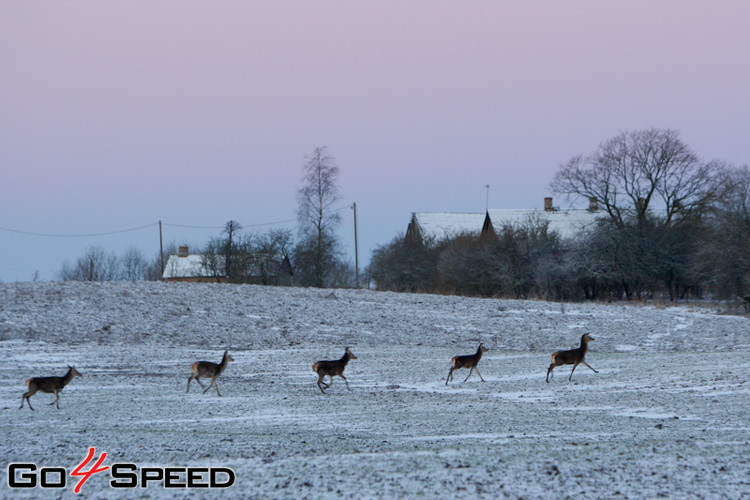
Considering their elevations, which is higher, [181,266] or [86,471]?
[181,266]

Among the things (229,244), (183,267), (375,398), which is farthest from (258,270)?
(375,398)

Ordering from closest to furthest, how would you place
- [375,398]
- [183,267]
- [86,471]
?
[86,471] → [375,398] → [183,267]

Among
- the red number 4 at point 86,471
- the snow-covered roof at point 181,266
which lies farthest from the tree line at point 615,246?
the red number 4 at point 86,471

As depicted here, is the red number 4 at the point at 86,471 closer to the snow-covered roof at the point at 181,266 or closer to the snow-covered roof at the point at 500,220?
the snow-covered roof at the point at 500,220

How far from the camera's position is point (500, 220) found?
83.1 m

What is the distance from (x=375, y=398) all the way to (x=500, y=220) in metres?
67.8

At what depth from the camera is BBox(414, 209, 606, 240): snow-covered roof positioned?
78.2 m

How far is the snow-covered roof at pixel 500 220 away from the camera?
78.2m

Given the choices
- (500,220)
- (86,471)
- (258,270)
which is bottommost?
(86,471)

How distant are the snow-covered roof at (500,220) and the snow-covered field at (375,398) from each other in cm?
3714

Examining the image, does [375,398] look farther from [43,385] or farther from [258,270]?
[258,270]

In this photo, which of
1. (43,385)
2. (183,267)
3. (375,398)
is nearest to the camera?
(43,385)

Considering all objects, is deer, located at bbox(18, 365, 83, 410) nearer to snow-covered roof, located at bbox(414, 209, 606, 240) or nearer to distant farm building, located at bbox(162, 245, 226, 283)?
snow-covered roof, located at bbox(414, 209, 606, 240)

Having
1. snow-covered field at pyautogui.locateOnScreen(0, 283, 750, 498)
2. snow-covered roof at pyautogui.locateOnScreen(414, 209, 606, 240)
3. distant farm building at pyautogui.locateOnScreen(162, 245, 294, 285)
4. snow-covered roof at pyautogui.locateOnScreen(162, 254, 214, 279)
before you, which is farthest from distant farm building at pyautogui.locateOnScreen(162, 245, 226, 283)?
snow-covered field at pyautogui.locateOnScreen(0, 283, 750, 498)
